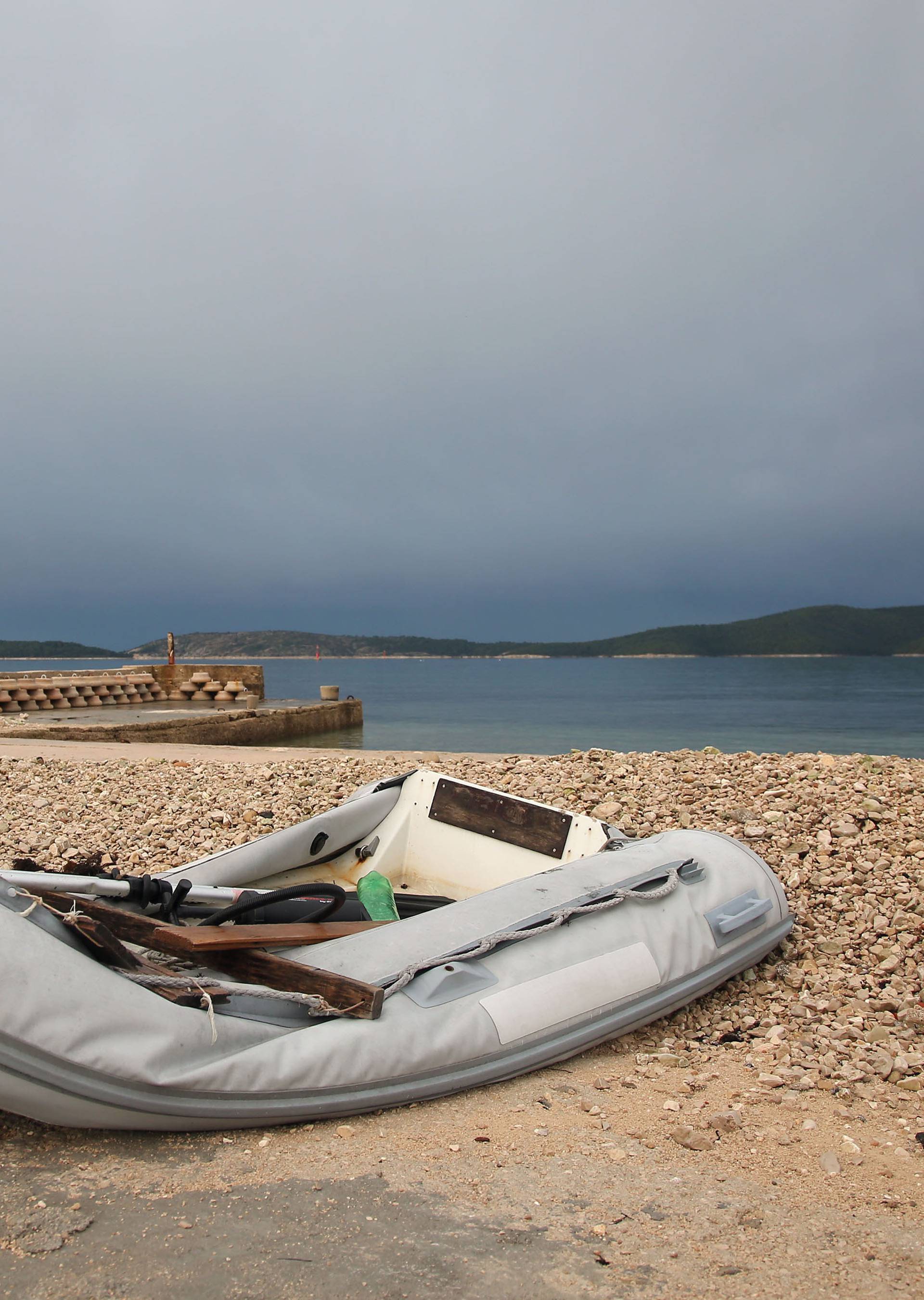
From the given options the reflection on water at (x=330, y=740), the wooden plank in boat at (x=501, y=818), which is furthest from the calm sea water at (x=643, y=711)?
the wooden plank in boat at (x=501, y=818)

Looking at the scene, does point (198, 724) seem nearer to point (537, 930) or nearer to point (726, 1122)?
point (537, 930)

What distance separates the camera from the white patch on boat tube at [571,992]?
2.88 meters

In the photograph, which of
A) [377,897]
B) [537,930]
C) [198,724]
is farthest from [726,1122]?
[198,724]

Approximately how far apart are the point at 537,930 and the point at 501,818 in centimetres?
152

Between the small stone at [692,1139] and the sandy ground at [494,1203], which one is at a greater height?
the sandy ground at [494,1203]

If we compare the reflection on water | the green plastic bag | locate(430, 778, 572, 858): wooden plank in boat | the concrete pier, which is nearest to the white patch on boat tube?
the green plastic bag

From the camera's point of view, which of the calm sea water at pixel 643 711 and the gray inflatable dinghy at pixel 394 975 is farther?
the calm sea water at pixel 643 711

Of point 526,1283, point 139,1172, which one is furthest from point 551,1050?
point 139,1172

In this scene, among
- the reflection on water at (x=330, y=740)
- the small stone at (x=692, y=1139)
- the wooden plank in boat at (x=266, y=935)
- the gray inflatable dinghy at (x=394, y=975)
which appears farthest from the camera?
the reflection on water at (x=330, y=740)

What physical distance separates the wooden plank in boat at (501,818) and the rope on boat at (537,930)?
3.12ft

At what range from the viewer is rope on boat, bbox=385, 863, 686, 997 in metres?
2.87

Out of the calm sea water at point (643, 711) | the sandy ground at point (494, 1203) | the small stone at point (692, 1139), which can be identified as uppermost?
the sandy ground at point (494, 1203)

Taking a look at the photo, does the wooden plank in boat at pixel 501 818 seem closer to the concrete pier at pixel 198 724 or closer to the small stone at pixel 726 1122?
the small stone at pixel 726 1122

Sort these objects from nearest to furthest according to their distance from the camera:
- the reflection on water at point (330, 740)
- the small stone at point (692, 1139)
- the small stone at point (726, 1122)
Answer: the small stone at point (692, 1139) < the small stone at point (726, 1122) < the reflection on water at point (330, 740)
